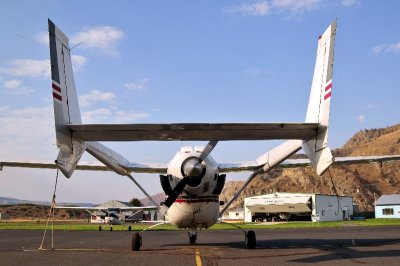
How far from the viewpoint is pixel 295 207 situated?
81.2 m

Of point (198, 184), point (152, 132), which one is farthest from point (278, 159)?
point (152, 132)

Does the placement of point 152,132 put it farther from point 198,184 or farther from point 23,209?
point 23,209

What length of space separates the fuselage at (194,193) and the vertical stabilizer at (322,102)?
436cm

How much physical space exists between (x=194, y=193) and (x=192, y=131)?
507 cm

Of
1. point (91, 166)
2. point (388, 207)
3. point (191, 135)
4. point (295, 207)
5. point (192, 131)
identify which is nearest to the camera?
point (192, 131)

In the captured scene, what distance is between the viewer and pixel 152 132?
11.5 metres

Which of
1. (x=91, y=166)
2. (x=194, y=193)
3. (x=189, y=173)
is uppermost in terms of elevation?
(x=91, y=166)

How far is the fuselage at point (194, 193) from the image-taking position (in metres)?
15.8

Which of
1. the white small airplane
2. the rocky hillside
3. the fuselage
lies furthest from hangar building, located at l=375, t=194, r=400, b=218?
the fuselage

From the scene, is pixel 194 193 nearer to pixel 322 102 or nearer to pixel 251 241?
pixel 251 241

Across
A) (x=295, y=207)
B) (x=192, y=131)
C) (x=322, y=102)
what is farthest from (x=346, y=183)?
(x=192, y=131)

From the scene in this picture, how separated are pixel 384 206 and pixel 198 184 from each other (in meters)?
89.3

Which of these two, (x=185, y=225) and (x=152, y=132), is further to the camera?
(x=185, y=225)

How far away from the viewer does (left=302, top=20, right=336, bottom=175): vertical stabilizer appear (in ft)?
38.8
